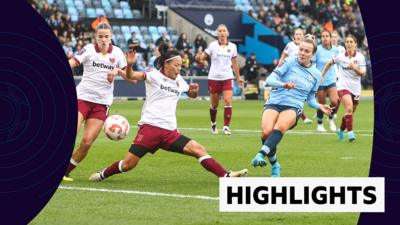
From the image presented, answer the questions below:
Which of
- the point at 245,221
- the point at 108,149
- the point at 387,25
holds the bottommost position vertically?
the point at 108,149

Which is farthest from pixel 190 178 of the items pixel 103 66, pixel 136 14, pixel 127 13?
pixel 136 14

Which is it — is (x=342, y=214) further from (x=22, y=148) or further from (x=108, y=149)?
(x=108, y=149)

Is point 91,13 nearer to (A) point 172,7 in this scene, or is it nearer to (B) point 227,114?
(A) point 172,7

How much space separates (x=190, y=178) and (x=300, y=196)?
11.3ft

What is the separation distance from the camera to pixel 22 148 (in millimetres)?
15352

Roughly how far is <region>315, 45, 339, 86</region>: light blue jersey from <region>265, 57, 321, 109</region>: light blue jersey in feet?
30.3

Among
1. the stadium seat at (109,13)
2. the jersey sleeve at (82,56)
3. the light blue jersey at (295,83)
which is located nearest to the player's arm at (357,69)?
the light blue jersey at (295,83)

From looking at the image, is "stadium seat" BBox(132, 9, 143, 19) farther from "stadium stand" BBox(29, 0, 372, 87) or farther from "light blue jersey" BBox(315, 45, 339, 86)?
"light blue jersey" BBox(315, 45, 339, 86)

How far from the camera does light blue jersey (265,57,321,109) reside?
14.7 metres

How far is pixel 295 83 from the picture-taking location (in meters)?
14.8

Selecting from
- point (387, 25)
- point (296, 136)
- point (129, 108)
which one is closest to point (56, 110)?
point (387, 25)

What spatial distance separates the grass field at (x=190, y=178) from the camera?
35.3 ft

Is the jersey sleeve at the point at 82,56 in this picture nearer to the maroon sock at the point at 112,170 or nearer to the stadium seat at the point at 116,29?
the maroon sock at the point at 112,170

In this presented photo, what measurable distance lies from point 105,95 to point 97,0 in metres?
33.7
